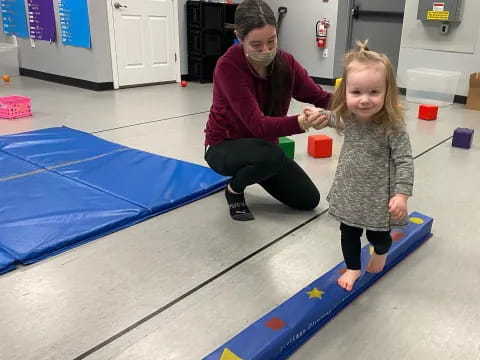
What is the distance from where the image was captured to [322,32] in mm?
6188

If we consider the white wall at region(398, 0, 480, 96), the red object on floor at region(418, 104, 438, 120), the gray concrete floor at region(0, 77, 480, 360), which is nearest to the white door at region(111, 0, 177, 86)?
the white wall at region(398, 0, 480, 96)

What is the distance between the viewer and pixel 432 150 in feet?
11.0

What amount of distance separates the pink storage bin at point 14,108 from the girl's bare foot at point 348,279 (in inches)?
144

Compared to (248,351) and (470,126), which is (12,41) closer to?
(470,126)

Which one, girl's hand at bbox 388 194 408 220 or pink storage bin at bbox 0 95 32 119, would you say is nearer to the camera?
girl's hand at bbox 388 194 408 220

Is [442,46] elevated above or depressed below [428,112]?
above

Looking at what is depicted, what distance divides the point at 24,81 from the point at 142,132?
135 inches

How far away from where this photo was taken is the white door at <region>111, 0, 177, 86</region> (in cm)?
575

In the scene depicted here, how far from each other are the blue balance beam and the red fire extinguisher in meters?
4.95

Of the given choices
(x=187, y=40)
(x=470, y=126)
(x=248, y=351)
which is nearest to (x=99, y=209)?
(x=248, y=351)

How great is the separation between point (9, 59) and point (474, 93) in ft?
19.9

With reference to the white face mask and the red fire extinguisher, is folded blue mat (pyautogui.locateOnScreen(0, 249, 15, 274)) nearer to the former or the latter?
the white face mask

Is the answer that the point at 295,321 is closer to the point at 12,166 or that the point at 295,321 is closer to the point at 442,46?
the point at 12,166

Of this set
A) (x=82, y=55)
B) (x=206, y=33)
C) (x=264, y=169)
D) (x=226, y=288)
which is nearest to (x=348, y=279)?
(x=226, y=288)
